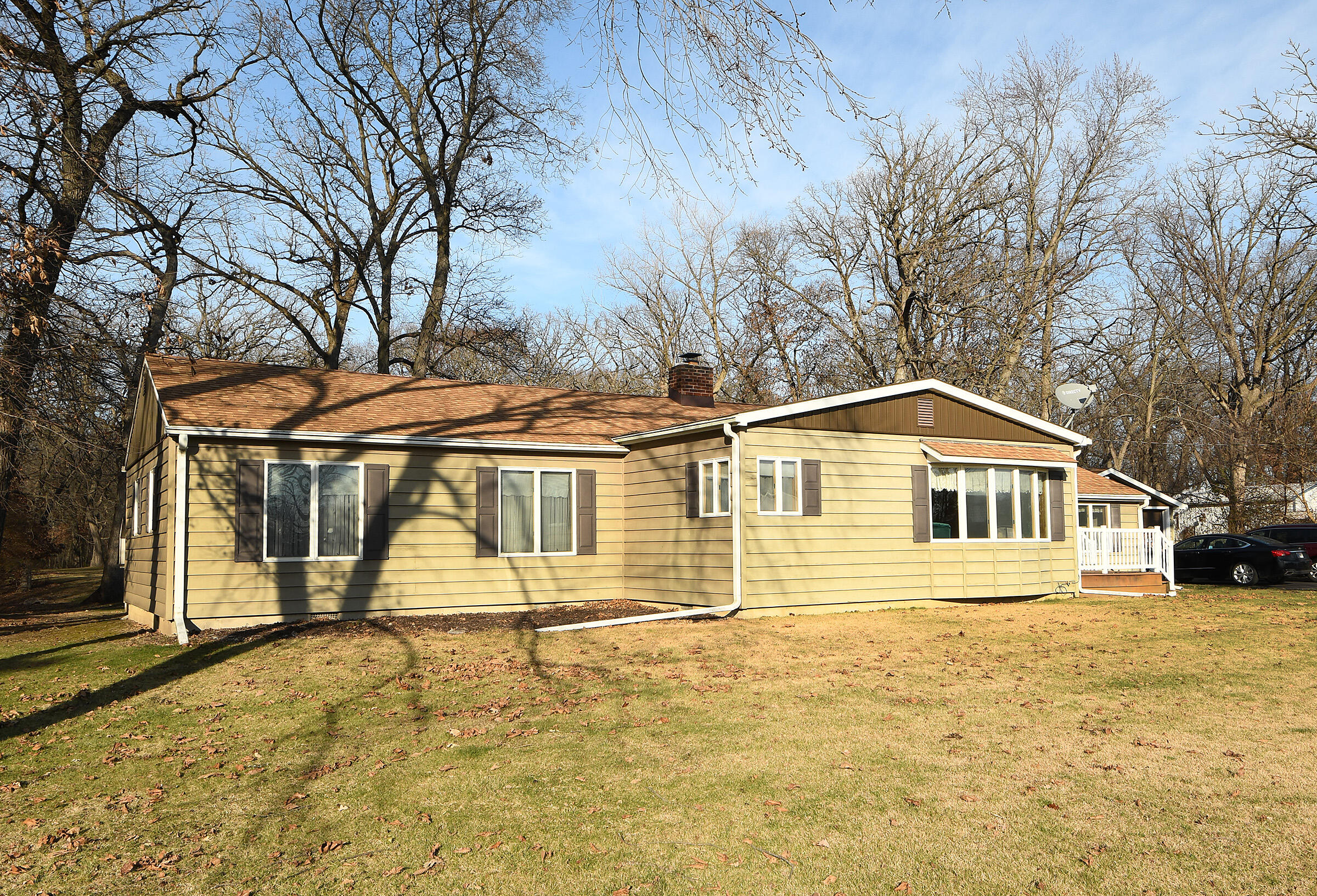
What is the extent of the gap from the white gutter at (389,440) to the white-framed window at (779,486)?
288 centimetres

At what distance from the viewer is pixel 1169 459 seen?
48.1m

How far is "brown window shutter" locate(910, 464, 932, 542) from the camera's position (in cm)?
1600

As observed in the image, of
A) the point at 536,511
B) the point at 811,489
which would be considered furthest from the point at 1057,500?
the point at 536,511

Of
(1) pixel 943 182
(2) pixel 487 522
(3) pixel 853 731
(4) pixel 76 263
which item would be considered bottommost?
(3) pixel 853 731

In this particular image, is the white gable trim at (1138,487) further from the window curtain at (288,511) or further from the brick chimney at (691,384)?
the window curtain at (288,511)

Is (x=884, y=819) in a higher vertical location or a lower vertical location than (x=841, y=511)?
lower

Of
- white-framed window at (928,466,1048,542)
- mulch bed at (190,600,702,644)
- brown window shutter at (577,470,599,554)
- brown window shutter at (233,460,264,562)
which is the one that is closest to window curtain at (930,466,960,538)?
white-framed window at (928,466,1048,542)

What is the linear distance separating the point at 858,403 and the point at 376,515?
7.82 meters

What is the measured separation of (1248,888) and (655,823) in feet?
9.83

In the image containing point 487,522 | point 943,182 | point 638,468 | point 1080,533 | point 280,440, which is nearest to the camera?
point 280,440

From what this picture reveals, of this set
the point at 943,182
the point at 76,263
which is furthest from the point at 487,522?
the point at 943,182

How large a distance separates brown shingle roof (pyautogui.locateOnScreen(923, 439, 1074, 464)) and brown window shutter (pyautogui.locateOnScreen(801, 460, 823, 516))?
2390mm

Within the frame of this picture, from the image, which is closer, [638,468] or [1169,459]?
[638,468]

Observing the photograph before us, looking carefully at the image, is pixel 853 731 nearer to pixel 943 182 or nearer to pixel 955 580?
pixel 955 580
